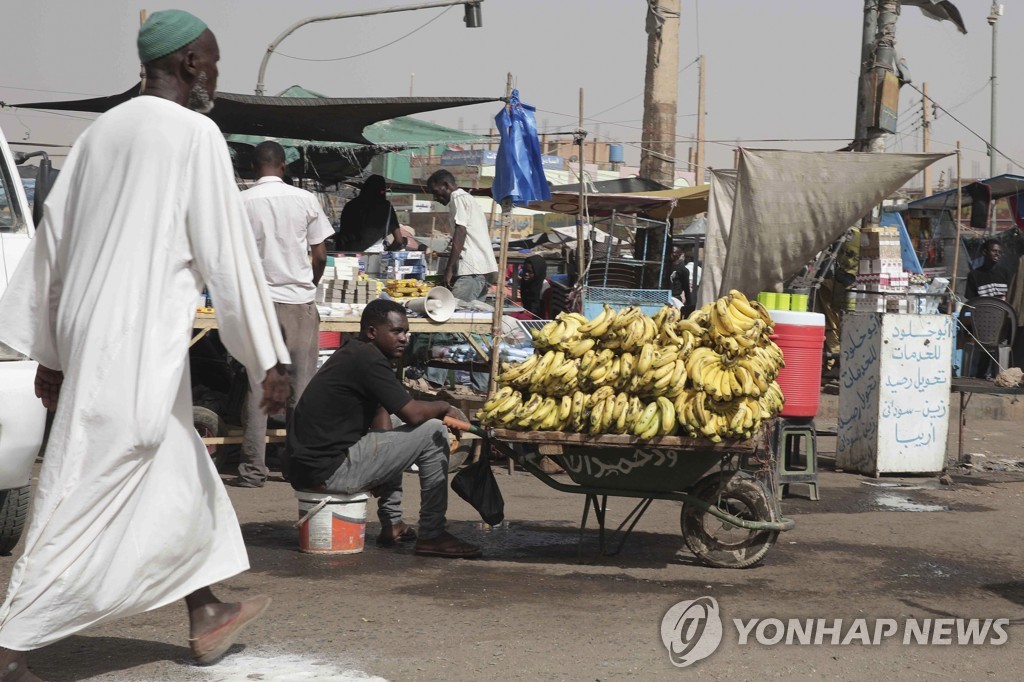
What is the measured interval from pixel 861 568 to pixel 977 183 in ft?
37.6

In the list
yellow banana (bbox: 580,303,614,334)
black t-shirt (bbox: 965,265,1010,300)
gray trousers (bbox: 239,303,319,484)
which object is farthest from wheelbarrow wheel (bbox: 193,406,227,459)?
black t-shirt (bbox: 965,265,1010,300)

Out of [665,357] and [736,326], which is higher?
[736,326]

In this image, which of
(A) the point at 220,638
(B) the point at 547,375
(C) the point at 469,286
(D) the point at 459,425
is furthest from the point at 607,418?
(C) the point at 469,286

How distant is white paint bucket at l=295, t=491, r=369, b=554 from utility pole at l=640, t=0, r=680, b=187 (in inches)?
575

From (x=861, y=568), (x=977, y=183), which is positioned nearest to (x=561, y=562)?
(x=861, y=568)

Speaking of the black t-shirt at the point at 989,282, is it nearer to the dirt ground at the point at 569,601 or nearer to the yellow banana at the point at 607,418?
the dirt ground at the point at 569,601

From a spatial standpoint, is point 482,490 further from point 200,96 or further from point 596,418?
point 200,96

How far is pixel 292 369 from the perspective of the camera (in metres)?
7.94

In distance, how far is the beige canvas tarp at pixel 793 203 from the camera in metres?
10.8

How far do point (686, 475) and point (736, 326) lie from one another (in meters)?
0.84

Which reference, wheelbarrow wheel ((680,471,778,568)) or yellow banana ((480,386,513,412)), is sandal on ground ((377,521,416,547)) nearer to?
yellow banana ((480,386,513,412))

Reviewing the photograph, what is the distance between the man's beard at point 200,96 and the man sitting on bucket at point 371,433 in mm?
2204

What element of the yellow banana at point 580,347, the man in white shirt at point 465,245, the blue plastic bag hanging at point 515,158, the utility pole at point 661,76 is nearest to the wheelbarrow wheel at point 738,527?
the yellow banana at point 580,347

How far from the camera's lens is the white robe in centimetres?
345
